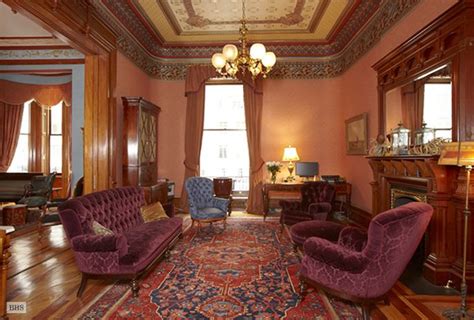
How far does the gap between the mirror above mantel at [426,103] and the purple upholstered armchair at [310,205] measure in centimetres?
156

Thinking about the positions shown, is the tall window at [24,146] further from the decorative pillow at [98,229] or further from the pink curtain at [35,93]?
the decorative pillow at [98,229]

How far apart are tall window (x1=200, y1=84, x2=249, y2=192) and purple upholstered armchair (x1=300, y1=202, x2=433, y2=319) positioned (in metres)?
5.25

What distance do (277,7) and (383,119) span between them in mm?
2958

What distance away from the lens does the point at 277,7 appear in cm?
593

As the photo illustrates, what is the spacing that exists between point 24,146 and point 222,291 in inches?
374

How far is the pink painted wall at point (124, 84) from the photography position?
18.9 ft

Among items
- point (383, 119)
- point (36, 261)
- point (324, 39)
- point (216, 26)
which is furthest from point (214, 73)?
point (36, 261)

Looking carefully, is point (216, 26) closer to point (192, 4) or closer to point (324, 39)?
point (192, 4)

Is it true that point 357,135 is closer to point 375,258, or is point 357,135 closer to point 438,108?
point 438,108

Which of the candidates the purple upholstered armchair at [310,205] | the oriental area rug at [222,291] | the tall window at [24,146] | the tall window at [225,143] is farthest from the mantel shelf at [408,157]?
the tall window at [24,146]

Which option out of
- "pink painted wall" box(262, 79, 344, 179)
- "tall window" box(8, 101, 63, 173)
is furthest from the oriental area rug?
"tall window" box(8, 101, 63, 173)

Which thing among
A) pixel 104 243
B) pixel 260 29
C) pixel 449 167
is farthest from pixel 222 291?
pixel 260 29

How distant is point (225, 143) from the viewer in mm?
8031

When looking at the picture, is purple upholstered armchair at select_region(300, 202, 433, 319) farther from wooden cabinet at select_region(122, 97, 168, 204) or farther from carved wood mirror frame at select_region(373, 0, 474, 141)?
wooden cabinet at select_region(122, 97, 168, 204)
